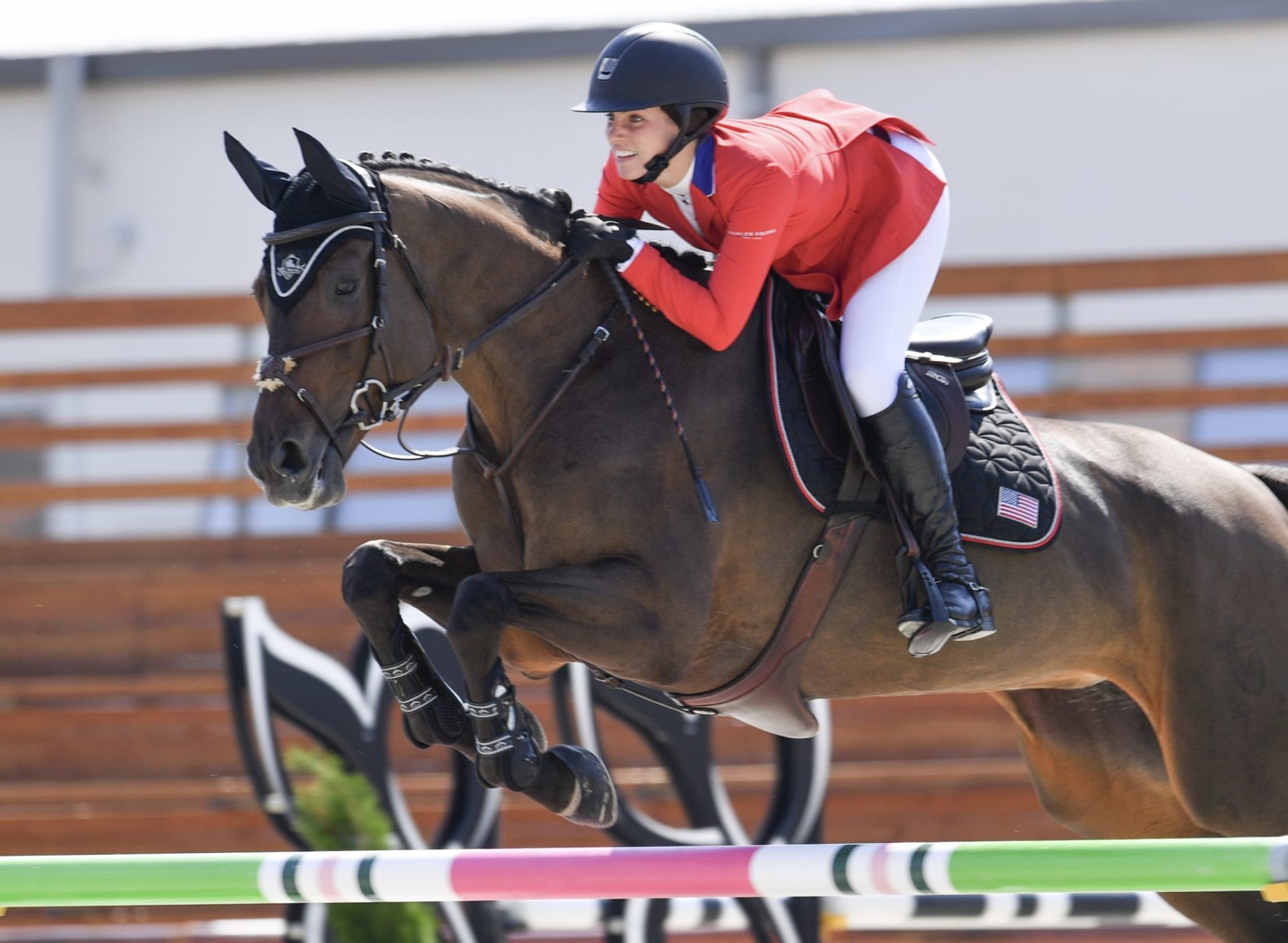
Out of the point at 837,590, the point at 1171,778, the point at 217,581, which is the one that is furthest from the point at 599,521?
the point at 217,581

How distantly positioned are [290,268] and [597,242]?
721 millimetres

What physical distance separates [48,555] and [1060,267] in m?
5.51

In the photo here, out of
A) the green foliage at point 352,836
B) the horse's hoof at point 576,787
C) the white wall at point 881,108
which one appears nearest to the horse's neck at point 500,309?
the horse's hoof at point 576,787

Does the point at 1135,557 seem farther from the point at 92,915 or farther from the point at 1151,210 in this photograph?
the point at 1151,210

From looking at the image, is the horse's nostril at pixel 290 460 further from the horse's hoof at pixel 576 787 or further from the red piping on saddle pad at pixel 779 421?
the red piping on saddle pad at pixel 779 421

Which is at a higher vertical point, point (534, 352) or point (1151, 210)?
point (534, 352)

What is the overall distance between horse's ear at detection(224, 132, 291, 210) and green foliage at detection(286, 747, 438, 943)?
105 inches

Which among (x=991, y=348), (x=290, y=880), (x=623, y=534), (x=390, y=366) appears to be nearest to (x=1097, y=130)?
(x=991, y=348)

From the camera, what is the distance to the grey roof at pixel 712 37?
9.96 meters

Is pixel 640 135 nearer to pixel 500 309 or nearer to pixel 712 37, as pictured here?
pixel 500 309

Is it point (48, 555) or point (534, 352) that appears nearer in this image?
point (534, 352)

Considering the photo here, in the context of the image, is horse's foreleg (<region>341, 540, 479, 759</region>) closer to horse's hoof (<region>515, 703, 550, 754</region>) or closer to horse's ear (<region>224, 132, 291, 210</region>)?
horse's hoof (<region>515, 703, 550, 754</region>)

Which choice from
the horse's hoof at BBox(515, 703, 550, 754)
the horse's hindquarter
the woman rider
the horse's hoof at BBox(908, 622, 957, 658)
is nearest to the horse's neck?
the woman rider

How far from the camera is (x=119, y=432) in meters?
8.31
